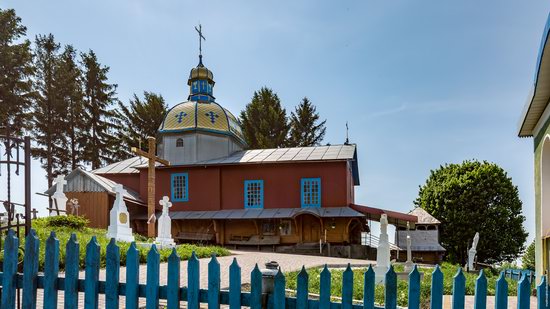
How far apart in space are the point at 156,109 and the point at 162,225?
27171 millimetres

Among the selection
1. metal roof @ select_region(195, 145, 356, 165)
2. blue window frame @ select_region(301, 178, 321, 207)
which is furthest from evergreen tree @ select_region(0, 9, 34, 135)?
blue window frame @ select_region(301, 178, 321, 207)

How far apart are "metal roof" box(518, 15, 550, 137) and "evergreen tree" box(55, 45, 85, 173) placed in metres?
35.7

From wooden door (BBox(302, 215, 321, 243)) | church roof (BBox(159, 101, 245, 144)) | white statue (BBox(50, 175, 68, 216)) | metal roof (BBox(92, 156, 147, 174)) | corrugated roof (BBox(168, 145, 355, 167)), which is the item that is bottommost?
wooden door (BBox(302, 215, 321, 243))

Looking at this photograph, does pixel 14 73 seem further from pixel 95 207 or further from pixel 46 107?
pixel 95 207

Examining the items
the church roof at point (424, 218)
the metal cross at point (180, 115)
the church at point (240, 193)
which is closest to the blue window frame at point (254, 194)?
the church at point (240, 193)

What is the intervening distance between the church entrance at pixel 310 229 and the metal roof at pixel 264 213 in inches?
21.3

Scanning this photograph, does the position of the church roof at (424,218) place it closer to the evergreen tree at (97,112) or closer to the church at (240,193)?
the church at (240,193)

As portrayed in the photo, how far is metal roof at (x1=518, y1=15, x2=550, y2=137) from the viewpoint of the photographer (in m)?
5.53

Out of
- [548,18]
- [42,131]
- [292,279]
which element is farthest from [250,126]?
[548,18]

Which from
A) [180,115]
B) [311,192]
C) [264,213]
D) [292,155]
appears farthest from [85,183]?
[311,192]

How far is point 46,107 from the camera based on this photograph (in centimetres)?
3662

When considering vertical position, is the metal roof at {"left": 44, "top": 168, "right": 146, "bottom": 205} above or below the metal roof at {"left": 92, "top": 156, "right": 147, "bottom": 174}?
below

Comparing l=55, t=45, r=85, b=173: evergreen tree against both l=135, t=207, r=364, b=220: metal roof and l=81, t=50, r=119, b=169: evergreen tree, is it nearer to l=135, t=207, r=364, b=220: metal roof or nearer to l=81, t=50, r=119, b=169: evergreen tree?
l=81, t=50, r=119, b=169: evergreen tree

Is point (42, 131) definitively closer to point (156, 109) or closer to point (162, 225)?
point (156, 109)
